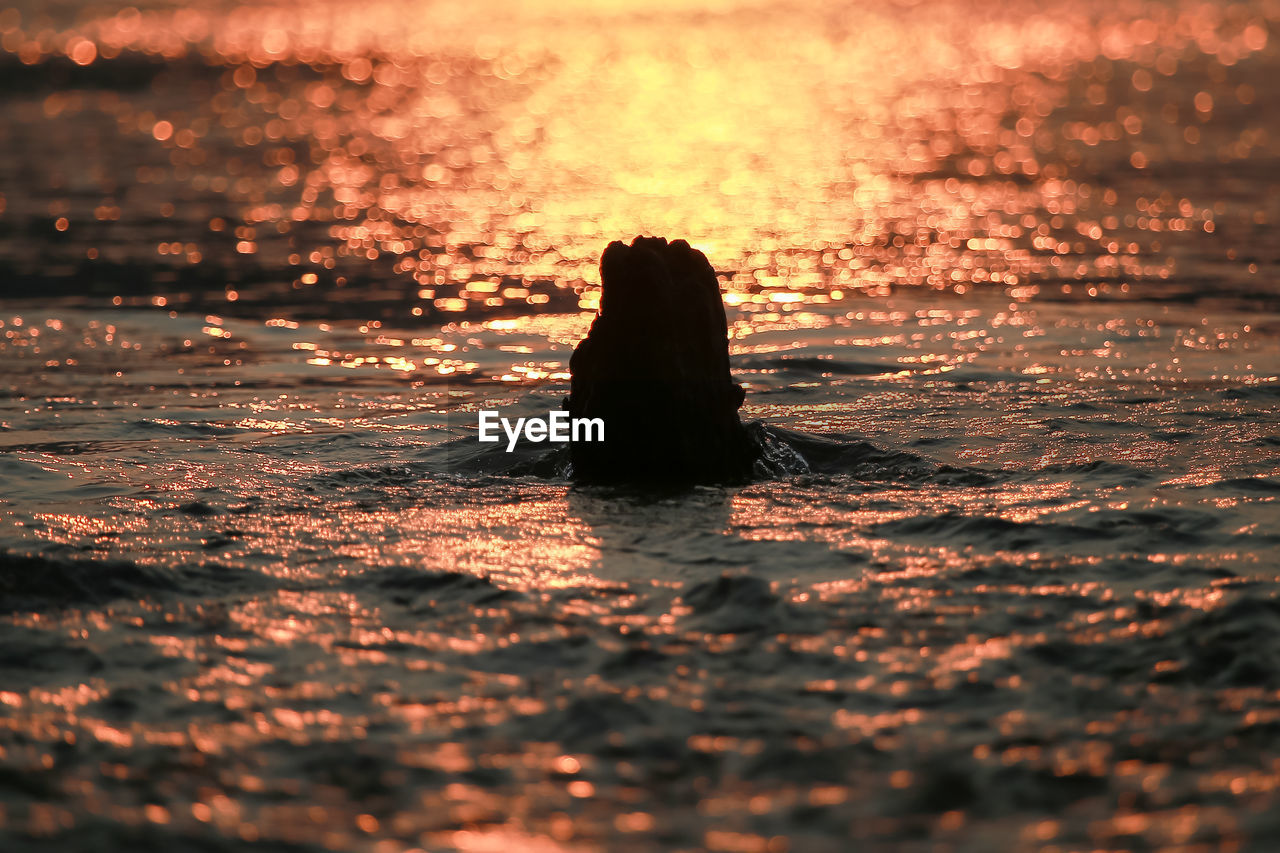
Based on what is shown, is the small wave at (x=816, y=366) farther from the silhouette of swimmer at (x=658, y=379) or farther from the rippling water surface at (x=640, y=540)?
the silhouette of swimmer at (x=658, y=379)

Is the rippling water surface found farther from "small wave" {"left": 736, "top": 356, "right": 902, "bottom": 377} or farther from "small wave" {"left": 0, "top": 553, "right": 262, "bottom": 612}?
"small wave" {"left": 736, "top": 356, "right": 902, "bottom": 377}

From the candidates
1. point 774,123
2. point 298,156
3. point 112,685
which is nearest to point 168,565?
point 112,685

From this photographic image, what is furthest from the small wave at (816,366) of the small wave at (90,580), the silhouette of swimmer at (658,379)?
the small wave at (90,580)

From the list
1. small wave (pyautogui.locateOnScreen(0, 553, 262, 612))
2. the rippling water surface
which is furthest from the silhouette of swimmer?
small wave (pyautogui.locateOnScreen(0, 553, 262, 612))

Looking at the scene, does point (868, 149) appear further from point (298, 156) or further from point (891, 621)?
point (891, 621)

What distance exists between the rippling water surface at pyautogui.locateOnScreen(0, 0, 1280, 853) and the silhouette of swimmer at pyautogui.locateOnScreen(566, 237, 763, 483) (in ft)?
1.32

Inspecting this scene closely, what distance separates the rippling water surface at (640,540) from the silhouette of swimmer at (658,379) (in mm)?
402

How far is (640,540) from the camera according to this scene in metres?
9.35

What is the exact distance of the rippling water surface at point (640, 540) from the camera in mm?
6281

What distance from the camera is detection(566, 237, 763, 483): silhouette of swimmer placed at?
1069cm

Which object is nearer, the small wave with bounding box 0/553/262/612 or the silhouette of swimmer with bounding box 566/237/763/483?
the small wave with bounding box 0/553/262/612

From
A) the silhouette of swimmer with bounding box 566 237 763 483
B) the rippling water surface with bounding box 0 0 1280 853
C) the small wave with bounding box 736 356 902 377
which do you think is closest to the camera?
the rippling water surface with bounding box 0 0 1280 853

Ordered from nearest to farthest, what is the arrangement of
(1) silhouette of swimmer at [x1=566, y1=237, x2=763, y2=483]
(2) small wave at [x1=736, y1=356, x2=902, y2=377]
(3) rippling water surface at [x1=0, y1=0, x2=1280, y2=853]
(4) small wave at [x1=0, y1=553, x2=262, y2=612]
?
(3) rippling water surface at [x1=0, y1=0, x2=1280, y2=853] < (4) small wave at [x1=0, y1=553, x2=262, y2=612] < (1) silhouette of swimmer at [x1=566, y1=237, x2=763, y2=483] < (2) small wave at [x1=736, y1=356, x2=902, y2=377]

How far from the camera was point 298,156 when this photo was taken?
38.3 m
